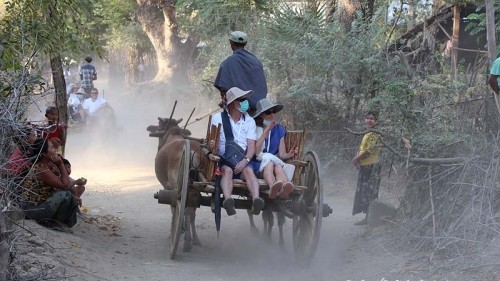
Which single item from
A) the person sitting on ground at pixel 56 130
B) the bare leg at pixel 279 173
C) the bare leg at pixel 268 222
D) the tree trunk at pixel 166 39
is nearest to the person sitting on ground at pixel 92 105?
the tree trunk at pixel 166 39

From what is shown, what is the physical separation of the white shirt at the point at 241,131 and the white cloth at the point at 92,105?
12770 millimetres

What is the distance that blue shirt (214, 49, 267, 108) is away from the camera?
8.44 m

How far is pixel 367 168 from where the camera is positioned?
30.9 feet

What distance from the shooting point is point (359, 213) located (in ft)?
34.2

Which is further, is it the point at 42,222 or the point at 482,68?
the point at 482,68

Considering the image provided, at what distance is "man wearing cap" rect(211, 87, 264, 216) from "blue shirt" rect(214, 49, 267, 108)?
514 millimetres

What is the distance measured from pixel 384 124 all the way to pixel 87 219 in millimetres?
4294

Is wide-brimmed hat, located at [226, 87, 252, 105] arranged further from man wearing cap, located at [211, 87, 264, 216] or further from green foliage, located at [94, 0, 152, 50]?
green foliage, located at [94, 0, 152, 50]

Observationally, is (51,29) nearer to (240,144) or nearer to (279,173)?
(240,144)

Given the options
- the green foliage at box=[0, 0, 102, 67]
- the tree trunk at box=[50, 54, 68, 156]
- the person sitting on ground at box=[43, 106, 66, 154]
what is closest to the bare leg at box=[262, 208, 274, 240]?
the person sitting on ground at box=[43, 106, 66, 154]

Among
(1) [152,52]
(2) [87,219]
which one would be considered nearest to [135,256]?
(2) [87,219]

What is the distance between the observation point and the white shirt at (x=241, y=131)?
7617 millimetres

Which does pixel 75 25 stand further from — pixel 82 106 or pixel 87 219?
pixel 82 106

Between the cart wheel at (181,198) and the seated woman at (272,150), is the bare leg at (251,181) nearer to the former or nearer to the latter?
the seated woman at (272,150)
